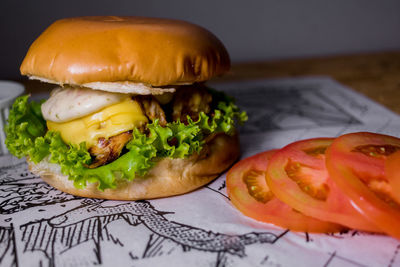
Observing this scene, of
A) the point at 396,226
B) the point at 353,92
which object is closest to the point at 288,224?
the point at 396,226

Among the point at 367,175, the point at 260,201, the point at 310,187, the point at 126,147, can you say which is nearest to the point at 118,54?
the point at 126,147

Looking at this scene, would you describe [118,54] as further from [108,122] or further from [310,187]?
[310,187]

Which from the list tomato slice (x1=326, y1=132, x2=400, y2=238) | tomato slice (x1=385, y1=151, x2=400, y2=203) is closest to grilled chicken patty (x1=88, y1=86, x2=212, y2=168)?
tomato slice (x1=326, y1=132, x2=400, y2=238)

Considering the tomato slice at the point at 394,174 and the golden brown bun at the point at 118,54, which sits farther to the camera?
the golden brown bun at the point at 118,54

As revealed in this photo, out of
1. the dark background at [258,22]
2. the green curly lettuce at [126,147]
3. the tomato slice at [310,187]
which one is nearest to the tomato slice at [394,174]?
the tomato slice at [310,187]

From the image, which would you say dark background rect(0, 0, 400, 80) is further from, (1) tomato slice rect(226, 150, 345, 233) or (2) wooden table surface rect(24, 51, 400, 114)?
(1) tomato slice rect(226, 150, 345, 233)

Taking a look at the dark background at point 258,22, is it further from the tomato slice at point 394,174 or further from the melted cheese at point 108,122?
the tomato slice at point 394,174

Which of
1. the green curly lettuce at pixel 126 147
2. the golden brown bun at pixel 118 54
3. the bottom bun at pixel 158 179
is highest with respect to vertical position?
the golden brown bun at pixel 118 54
